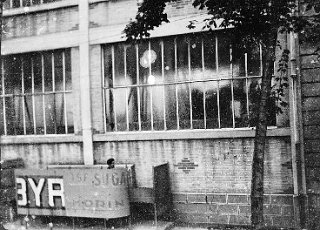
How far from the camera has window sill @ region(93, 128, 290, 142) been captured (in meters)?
8.91

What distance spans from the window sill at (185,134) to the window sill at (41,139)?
29.4 inches

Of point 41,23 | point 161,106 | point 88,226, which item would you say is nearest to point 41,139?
point 88,226

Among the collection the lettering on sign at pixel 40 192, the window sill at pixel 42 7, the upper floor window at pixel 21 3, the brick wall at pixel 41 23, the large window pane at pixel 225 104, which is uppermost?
the upper floor window at pixel 21 3

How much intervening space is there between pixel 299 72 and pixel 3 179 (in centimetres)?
854

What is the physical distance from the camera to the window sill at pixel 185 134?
29.2 ft

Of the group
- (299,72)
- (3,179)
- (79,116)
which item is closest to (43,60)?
(79,116)

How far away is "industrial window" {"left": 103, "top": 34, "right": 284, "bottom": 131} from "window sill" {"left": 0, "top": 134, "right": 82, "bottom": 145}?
3.59ft

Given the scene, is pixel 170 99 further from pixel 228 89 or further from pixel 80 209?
pixel 80 209

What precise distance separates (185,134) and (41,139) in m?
4.54

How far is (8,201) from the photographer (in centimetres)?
1059

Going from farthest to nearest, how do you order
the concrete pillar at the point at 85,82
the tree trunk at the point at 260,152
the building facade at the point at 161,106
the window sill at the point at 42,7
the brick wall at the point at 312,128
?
1. the window sill at the point at 42,7
2. the concrete pillar at the point at 85,82
3. the building facade at the point at 161,106
4. the brick wall at the point at 312,128
5. the tree trunk at the point at 260,152

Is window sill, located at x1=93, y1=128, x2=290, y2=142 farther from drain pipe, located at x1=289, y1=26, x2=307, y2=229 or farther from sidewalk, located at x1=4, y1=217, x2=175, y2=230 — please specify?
sidewalk, located at x1=4, y1=217, x2=175, y2=230

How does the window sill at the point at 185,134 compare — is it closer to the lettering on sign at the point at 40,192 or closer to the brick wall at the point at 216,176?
the brick wall at the point at 216,176

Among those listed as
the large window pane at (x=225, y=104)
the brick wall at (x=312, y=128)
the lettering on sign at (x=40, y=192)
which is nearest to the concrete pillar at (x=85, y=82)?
the lettering on sign at (x=40, y=192)
